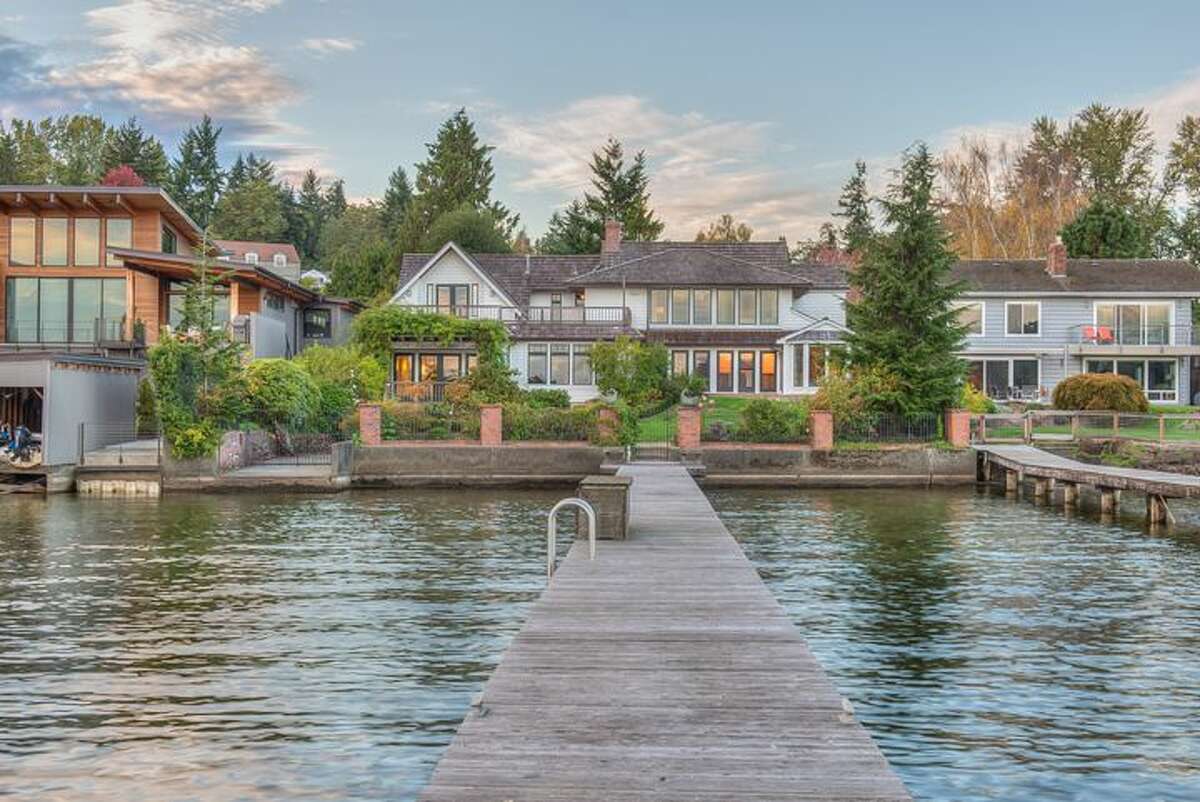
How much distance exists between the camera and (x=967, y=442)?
40781 millimetres

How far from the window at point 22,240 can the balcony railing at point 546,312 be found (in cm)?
1826

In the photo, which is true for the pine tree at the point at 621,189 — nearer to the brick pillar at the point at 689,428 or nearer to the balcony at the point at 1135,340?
the balcony at the point at 1135,340

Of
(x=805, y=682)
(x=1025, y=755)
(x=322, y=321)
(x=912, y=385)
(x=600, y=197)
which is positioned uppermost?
(x=600, y=197)

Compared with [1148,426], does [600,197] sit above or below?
above

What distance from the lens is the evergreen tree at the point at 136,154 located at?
4385 inches

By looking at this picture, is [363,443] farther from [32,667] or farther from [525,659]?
[525,659]

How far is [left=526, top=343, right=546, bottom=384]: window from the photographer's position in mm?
56750

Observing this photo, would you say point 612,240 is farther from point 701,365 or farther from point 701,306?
point 701,365

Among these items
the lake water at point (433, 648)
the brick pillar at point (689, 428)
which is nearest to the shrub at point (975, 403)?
the brick pillar at point (689, 428)

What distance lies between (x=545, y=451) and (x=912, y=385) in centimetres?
1414

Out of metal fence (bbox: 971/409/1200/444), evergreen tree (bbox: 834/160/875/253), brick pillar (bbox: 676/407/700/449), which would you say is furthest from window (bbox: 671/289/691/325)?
evergreen tree (bbox: 834/160/875/253)

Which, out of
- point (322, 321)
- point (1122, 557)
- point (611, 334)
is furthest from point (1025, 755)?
point (322, 321)

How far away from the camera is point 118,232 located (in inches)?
2128

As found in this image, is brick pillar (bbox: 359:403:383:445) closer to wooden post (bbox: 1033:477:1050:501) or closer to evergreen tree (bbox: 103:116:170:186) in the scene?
wooden post (bbox: 1033:477:1050:501)
